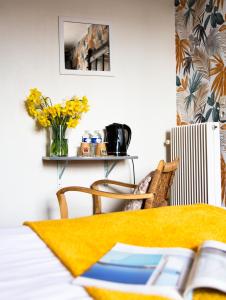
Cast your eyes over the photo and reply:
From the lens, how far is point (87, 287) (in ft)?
2.84

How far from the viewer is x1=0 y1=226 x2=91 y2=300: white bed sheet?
0.84 m

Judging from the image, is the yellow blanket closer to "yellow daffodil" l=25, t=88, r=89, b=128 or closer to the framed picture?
"yellow daffodil" l=25, t=88, r=89, b=128

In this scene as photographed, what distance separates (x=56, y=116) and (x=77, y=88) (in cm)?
40

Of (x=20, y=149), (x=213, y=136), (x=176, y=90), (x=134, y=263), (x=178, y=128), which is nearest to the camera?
(x=134, y=263)

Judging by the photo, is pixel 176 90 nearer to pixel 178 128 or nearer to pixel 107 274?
pixel 178 128

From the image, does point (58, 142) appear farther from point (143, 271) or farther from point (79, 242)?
point (143, 271)

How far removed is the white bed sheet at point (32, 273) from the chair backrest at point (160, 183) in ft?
3.77

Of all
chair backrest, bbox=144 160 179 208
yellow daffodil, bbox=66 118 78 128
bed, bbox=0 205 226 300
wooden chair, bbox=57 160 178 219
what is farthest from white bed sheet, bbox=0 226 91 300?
yellow daffodil, bbox=66 118 78 128

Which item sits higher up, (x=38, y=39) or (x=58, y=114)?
(x=38, y=39)

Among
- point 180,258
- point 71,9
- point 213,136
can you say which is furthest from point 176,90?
point 180,258

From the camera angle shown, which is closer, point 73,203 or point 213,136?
point 213,136

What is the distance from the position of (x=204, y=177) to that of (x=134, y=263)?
6.51 ft

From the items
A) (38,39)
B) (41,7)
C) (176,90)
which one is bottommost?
(176,90)

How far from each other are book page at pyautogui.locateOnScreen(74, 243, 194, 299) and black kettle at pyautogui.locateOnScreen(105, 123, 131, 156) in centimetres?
202
